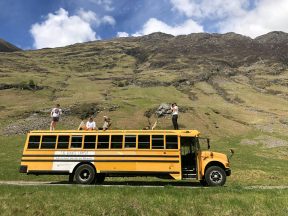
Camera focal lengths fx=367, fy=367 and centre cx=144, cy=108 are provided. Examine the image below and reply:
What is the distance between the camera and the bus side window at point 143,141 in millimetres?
22094

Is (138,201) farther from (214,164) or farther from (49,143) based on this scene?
(49,143)

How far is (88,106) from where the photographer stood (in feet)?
243

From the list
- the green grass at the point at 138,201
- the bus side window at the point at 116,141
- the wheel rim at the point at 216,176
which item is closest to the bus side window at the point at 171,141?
the wheel rim at the point at 216,176

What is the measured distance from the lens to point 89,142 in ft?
74.1

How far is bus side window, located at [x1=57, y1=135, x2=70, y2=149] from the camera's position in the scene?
74.4 ft

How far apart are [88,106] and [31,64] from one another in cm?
11810

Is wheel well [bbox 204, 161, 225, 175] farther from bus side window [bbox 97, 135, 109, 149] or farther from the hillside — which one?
the hillside

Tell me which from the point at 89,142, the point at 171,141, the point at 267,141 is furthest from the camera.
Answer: the point at 267,141

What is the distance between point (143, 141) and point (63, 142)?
196 inches

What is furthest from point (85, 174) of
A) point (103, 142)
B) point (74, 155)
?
point (103, 142)

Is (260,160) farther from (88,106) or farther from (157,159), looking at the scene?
(88,106)

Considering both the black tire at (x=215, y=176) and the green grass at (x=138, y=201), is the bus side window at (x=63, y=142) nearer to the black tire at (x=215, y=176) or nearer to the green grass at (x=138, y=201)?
the green grass at (x=138, y=201)

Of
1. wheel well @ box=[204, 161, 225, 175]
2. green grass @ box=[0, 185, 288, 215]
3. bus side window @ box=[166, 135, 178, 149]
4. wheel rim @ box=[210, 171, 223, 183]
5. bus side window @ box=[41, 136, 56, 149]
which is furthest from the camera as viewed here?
bus side window @ box=[41, 136, 56, 149]

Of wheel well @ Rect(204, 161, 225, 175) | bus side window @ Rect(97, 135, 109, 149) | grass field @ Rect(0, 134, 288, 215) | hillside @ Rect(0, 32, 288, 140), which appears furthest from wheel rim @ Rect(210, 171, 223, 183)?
hillside @ Rect(0, 32, 288, 140)
